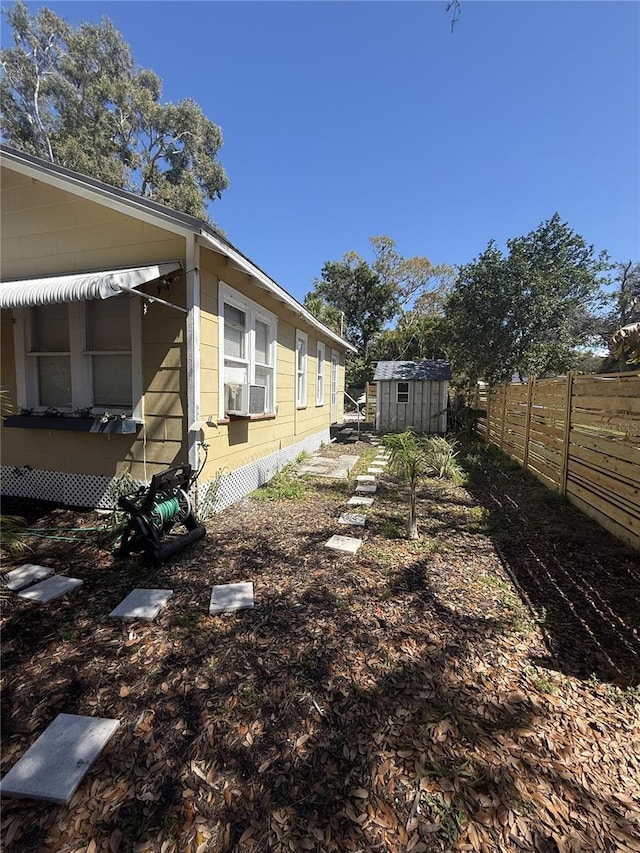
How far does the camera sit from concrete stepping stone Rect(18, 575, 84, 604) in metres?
2.81

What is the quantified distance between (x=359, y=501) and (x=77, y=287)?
424 cm

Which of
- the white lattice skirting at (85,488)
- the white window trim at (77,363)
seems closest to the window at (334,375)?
the white lattice skirting at (85,488)

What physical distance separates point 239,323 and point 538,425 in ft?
18.1

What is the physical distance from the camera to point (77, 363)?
4.52 m

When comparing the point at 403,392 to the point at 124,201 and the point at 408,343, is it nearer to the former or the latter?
the point at 124,201

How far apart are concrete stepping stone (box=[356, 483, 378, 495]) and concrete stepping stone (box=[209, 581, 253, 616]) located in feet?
10.1

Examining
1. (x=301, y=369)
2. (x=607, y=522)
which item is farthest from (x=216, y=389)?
(x=607, y=522)

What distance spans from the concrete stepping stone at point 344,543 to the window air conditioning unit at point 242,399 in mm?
2169

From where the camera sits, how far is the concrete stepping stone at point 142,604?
258 centimetres

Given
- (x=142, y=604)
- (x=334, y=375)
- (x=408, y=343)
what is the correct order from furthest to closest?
(x=408, y=343) < (x=334, y=375) < (x=142, y=604)

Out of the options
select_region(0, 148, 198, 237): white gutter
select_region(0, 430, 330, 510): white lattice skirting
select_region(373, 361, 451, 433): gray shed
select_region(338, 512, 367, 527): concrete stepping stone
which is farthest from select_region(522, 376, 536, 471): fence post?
select_region(0, 148, 198, 237): white gutter

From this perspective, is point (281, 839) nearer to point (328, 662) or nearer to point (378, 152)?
point (328, 662)

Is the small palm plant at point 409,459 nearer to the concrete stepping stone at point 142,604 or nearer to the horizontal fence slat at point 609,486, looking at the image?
the horizontal fence slat at point 609,486

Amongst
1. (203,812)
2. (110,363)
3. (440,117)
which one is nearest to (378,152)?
(440,117)
